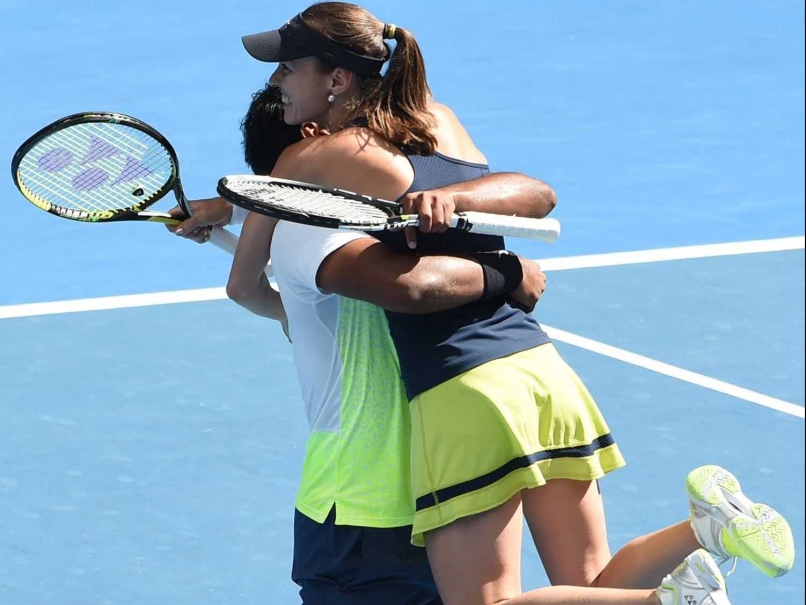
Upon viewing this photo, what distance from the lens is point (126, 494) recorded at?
19.6 ft

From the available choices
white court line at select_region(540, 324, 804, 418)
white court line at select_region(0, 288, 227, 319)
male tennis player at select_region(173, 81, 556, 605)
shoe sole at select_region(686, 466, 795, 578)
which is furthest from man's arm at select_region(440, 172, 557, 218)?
white court line at select_region(0, 288, 227, 319)

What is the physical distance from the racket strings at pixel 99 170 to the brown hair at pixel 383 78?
832mm

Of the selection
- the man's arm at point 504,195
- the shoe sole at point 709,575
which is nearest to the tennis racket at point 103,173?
the man's arm at point 504,195

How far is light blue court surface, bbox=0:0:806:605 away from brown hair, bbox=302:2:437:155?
6.86ft

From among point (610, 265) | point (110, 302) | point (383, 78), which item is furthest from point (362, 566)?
point (610, 265)

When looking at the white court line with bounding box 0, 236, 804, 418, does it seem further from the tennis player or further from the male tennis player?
the male tennis player

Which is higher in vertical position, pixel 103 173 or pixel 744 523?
pixel 103 173

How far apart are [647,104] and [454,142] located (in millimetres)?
6910

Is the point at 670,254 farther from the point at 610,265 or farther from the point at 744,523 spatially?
the point at 744,523

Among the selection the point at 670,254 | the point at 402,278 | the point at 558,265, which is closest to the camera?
the point at 402,278

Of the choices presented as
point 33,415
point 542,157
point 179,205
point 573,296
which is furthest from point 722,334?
point 179,205

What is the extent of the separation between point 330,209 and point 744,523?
1.22m

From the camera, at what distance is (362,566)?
157 inches

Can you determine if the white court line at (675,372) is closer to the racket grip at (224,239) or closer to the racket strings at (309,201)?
the racket grip at (224,239)
